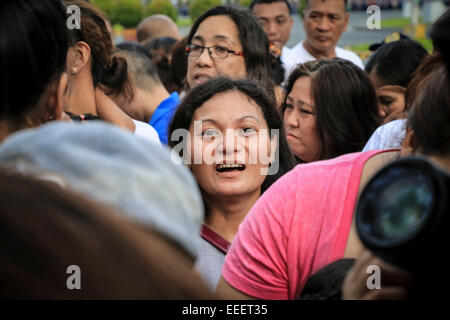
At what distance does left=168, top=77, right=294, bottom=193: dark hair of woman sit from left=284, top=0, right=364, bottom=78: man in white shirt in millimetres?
2307

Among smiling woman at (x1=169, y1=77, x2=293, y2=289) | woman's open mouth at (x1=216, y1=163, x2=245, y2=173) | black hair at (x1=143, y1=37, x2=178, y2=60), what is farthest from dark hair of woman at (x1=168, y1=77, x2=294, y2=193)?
black hair at (x1=143, y1=37, x2=178, y2=60)

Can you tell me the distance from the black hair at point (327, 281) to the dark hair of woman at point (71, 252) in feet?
1.98

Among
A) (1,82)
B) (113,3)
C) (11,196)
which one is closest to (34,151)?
(11,196)

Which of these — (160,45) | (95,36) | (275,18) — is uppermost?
(275,18)

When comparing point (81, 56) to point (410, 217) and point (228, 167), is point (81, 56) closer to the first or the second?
point (228, 167)

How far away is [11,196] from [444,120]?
96 centimetres

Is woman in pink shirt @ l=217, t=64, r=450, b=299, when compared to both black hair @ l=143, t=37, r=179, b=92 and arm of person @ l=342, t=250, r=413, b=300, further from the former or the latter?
black hair @ l=143, t=37, r=179, b=92

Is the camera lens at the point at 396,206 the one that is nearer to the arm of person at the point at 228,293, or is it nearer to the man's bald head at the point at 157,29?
the arm of person at the point at 228,293

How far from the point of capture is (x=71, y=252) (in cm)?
69

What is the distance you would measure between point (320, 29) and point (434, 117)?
12.6 feet

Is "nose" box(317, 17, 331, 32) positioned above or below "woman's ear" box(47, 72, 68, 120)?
above

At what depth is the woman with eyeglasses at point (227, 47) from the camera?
139 inches

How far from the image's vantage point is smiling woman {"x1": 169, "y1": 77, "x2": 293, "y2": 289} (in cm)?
244

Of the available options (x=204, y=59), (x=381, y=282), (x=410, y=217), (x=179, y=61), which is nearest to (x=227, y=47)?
(x=204, y=59)
